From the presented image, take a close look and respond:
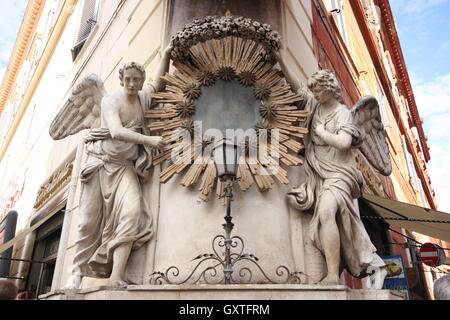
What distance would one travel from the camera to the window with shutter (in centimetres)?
824

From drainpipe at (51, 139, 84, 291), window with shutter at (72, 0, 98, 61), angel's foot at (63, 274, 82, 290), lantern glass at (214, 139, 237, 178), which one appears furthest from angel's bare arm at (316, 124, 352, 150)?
window with shutter at (72, 0, 98, 61)

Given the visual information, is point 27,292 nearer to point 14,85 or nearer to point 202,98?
A: point 202,98

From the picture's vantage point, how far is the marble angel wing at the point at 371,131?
388cm

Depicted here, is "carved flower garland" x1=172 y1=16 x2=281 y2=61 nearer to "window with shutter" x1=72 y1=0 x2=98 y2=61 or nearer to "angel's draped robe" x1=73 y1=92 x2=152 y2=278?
"angel's draped robe" x1=73 y1=92 x2=152 y2=278

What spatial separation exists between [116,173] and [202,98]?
105cm

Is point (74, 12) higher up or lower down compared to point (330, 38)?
higher up

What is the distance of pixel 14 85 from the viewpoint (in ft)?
66.5

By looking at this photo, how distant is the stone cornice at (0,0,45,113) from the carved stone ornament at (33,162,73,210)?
11247 millimetres

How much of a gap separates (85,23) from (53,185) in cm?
355

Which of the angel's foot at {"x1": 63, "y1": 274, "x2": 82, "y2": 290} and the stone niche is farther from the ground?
the stone niche

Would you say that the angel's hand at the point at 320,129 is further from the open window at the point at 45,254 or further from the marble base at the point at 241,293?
the open window at the point at 45,254

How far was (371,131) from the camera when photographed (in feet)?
13.6

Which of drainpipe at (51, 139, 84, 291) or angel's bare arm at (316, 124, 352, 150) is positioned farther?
drainpipe at (51, 139, 84, 291)
